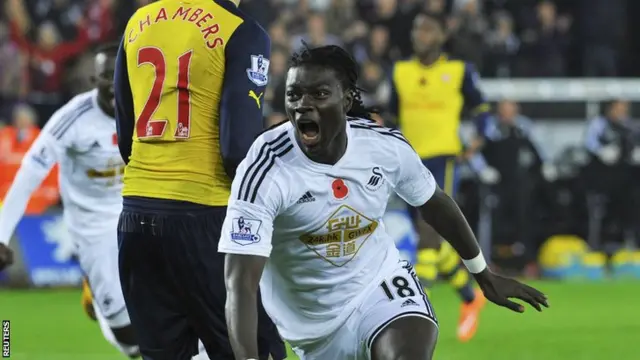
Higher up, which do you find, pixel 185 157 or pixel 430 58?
pixel 185 157

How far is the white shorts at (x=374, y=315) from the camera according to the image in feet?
19.1

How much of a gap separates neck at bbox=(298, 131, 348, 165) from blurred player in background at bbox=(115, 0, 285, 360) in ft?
1.23

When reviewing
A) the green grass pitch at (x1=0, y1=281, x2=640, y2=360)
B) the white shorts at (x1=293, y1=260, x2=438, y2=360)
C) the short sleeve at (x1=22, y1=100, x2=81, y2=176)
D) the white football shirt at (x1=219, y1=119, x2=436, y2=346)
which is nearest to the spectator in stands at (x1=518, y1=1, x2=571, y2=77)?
the green grass pitch at (x1=0, y1=281, x2=640, y2=360)

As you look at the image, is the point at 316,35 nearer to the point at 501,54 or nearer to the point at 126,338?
the point at 501,54

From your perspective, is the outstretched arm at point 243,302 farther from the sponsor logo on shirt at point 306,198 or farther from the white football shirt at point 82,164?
the white football shirt at point 82,164

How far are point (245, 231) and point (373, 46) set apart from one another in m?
14.3

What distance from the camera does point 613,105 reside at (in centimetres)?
1927

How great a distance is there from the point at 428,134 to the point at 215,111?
21.4 ft

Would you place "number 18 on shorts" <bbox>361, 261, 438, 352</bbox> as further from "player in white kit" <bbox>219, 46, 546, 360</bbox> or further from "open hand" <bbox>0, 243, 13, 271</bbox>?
"open hand" <bbox>0, 243, 13, 271</bbox>

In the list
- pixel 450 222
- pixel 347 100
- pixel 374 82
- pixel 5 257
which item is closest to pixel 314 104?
pixel 347 100

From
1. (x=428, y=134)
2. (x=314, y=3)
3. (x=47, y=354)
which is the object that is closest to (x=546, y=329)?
(x=428, y=134)

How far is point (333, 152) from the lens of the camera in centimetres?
576

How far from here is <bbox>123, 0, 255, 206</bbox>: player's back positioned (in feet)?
19.6

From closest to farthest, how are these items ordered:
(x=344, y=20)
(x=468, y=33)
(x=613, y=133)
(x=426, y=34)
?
1. (x=426, y=34)
2. (x=613, y=133)
3. (x=468, y=33)
4. (x=344, y=20)
